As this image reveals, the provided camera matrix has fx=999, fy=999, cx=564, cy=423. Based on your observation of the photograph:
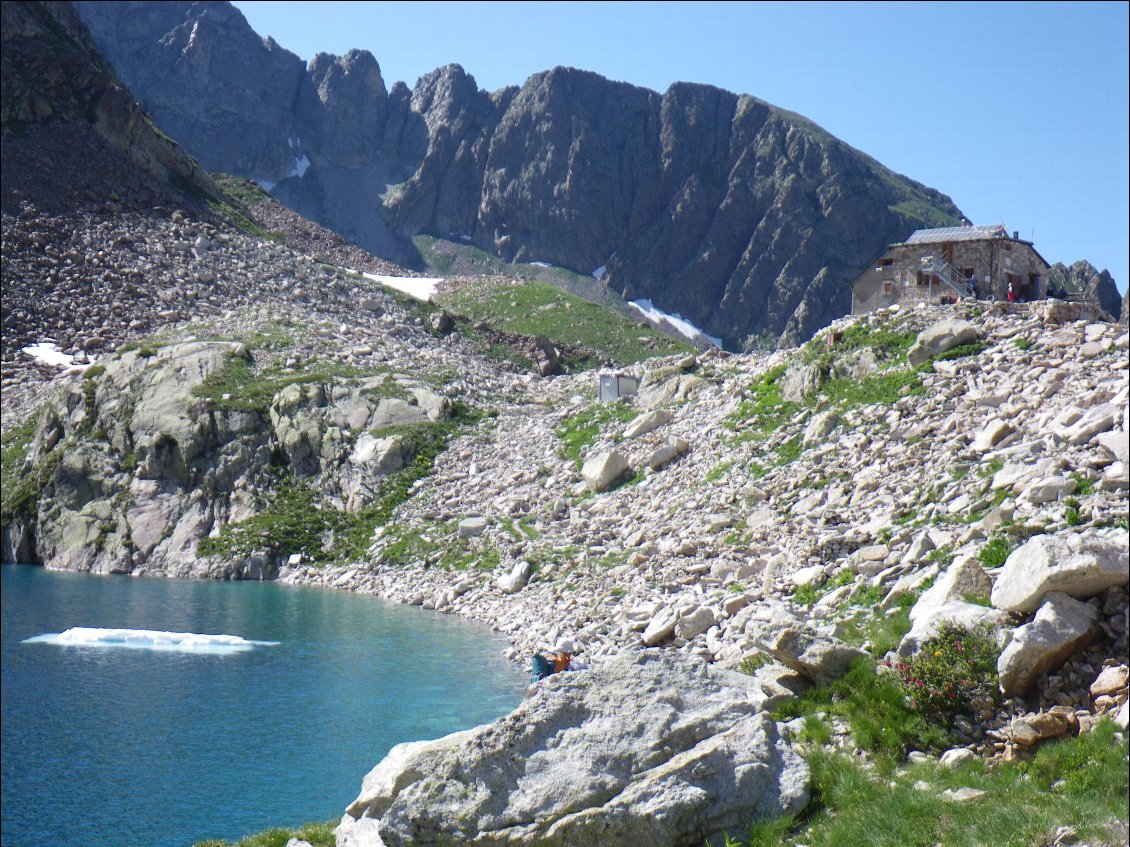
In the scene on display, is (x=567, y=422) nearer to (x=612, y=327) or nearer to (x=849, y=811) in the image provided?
(x=849, y=811)

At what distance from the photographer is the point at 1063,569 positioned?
1409 centimetres

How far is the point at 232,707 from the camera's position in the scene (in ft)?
83.5

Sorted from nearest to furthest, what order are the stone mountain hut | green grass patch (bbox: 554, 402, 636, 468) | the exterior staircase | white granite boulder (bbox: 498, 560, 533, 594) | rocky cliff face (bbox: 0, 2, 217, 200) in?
white granite boulder (bbox: 498, 560, 533, 594) < the exterior staircase < the stone mountain hut < green grass patch (bbox: 554, 402, 636, 468) < rocky cliff face (bbox: 0, 2, 217, 200)

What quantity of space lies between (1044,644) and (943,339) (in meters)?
21.8

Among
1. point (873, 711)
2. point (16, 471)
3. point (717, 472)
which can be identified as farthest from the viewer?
point (16, 471)

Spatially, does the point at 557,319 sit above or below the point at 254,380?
above

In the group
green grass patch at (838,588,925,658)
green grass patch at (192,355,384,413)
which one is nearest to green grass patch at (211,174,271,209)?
green grass patch at (192,355,384,413)

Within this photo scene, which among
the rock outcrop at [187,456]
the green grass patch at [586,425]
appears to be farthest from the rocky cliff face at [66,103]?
the green grass patch at [586,425]

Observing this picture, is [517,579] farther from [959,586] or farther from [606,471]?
[959,586]

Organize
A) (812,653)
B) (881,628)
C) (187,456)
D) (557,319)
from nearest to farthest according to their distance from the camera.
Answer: (812,653) → (881,628) → (187,456) → (557,319)

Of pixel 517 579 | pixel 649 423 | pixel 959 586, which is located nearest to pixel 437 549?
pixel 517 579

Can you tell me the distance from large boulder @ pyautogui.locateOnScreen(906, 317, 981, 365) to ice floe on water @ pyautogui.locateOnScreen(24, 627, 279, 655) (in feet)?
77.1

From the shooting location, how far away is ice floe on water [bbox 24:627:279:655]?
31766mm

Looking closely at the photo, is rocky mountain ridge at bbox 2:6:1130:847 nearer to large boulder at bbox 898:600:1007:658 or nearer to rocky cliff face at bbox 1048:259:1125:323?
large boulder at bbox 898:600:1007:658
